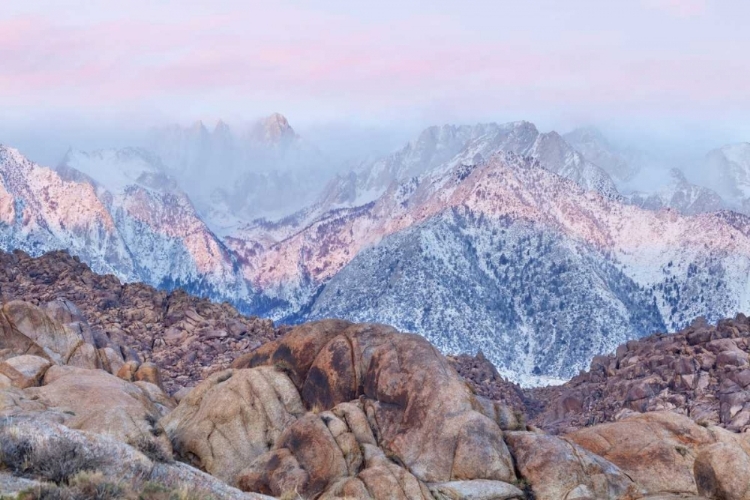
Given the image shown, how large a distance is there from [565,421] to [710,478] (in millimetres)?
75110

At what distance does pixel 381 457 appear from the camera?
3609cm

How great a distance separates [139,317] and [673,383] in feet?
216

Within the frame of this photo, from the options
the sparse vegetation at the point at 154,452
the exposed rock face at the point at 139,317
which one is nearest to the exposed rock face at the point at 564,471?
the sparse vegetation at the point at 154,452

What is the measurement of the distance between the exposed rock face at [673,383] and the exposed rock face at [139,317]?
38.4 m

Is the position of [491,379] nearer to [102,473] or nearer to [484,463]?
[484,463]

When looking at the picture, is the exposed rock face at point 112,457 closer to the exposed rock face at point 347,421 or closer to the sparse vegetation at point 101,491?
the sparse vegetation at point 101,491

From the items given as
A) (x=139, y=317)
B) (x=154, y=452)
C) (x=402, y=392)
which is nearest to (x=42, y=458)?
(x=154, y=452)

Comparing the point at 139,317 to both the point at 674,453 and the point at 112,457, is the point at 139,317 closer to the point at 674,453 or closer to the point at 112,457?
the point at 674,453

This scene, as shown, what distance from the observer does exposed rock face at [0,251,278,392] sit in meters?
94.6

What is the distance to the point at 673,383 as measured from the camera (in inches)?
4158

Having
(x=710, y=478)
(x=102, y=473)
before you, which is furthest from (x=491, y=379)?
(x=102, y=473)

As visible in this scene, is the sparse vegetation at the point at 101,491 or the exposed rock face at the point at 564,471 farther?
the exposed rock face at the point at 564,471

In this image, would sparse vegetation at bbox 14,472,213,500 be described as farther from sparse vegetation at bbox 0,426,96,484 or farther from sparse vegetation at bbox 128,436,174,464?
sparse vegetation at bbox 128,436,174,464

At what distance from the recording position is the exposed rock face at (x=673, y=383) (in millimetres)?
96312
